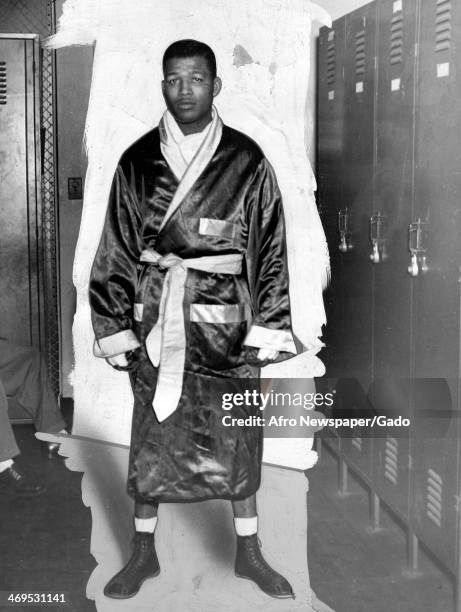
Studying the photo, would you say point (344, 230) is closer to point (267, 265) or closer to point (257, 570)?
point (267, 265)

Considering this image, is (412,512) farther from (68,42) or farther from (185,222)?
(68,42)

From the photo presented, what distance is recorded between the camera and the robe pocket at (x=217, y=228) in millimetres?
2334

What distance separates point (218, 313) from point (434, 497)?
81 centimetres

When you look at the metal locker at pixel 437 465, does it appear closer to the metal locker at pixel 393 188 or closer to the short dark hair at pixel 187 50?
the metal locker at pixel 393 188

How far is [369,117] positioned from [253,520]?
1144 millimetres

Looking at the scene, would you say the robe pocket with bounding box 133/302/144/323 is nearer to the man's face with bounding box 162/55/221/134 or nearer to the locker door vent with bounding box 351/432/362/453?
the man's face with bounding box 162/55/221/134

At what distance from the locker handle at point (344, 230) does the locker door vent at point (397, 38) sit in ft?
1.38

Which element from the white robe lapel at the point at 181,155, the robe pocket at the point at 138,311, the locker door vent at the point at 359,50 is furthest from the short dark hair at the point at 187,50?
the robe pocket at the point at 138,311

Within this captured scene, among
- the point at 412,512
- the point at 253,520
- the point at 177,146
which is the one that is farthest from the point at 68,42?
the point at 412,512

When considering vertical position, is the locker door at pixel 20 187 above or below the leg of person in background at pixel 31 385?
above

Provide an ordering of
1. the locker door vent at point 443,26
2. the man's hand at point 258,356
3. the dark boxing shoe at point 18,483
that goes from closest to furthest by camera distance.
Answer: the locker door vent at point 443,26, the man's hand at point 258,356, the dark boxing shoe at point 18,483

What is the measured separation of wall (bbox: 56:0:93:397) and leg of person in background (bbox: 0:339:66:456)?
54mm

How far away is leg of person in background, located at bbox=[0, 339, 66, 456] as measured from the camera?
2434mm

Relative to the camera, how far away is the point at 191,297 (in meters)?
2.38
